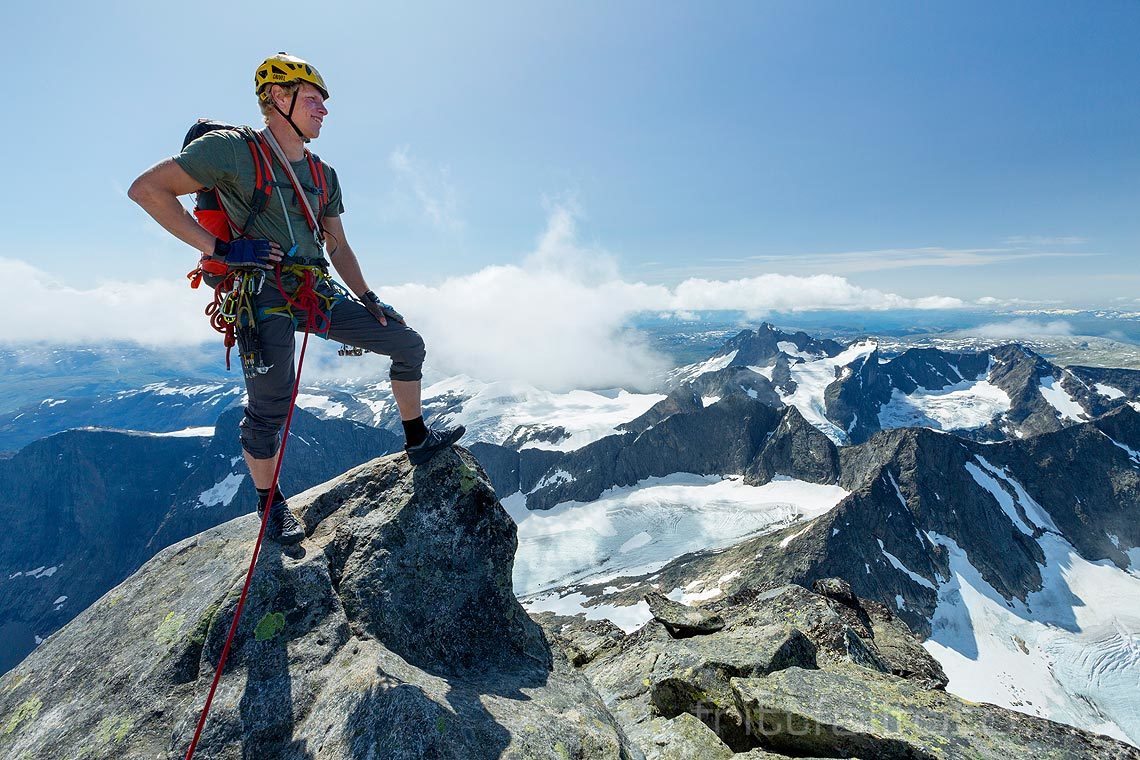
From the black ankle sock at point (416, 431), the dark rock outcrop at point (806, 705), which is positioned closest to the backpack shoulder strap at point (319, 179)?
the black ankle sock at point (416, 431)

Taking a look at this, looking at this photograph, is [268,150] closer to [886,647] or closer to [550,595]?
[886,647]

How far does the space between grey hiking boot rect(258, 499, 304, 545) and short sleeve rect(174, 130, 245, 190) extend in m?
4.89

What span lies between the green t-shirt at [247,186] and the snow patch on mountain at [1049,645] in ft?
410

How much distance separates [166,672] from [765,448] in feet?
684

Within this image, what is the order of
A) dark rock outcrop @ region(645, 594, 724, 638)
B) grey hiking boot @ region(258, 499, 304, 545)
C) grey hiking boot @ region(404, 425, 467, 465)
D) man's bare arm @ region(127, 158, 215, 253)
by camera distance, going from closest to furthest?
man's bare arm @ region(127, 158, 215, 253) → grey hiking boot @ region(258, 499, 304, 545) → grey hiking boot @ region(404, 425, 467, 465) → dark rock outcrop @ region(645, 594, 724, 638)

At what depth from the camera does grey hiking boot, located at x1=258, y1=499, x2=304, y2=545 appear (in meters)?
7.67

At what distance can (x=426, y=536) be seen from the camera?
26.3 ft

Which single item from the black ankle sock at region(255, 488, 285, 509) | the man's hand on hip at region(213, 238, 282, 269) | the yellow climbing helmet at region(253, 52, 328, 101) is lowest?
the black ankle sock at region(255, 488, 285, 509)

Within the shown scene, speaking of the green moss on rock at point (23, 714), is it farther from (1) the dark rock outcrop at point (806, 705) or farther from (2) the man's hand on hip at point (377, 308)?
(1) the dark rock outcrop at point (806, 705)

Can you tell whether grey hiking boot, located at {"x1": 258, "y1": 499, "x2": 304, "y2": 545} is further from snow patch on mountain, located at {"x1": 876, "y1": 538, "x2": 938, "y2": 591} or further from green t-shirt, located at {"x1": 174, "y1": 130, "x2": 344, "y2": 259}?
snow patch on mountain, located at {"x1": 876, "y1": 538, "x2": 938, "y2": 591}

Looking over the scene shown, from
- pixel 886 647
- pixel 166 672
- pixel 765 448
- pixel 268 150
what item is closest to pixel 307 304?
pixel 268 150

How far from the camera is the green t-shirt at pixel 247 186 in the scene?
5.77 m

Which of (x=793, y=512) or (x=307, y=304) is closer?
(x=307, y=304)

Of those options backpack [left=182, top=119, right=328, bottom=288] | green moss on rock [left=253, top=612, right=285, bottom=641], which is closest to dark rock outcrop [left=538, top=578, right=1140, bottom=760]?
green moss on rock [left=253, top=612, right=285, bottom=641]
